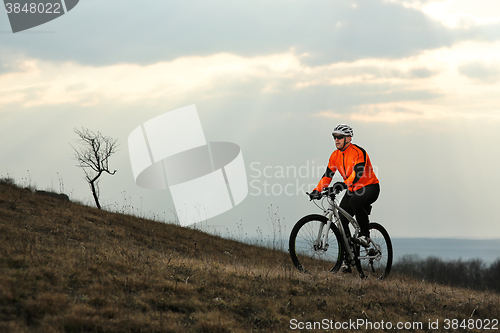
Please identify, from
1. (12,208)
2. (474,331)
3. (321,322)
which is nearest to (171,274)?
(321,322)

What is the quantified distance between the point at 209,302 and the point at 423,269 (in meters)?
47.6

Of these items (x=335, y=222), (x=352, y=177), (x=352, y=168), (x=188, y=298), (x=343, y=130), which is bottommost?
(x=188, y=298)

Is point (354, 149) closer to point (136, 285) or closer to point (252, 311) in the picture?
point (252, 311)

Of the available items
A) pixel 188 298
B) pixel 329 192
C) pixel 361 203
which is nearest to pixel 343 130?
pixel 329 192

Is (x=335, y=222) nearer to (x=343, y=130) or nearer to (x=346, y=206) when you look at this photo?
(x=346, y=206)

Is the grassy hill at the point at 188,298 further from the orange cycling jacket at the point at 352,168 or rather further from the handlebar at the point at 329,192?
the orange cycling jacket at the point at 352,168

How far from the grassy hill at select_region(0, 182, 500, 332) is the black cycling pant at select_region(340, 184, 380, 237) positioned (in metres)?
1.10

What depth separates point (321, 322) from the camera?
19.7 feet

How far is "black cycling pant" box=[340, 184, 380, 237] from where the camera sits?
8227 millimetres

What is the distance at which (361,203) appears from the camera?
8.23 meters

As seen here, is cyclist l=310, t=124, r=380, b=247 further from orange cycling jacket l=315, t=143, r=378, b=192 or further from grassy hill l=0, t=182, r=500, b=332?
grassy hill l=0, t=182, r=500, b=332

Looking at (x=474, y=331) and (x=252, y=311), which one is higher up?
(x=252, y=311)

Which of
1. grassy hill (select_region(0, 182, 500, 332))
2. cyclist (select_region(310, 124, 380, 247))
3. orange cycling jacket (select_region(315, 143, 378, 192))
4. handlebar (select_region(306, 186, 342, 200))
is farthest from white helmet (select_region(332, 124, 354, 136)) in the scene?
grassy hill (select_region(0, 182, 500, 332))

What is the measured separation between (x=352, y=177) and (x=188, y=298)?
12.9ft
